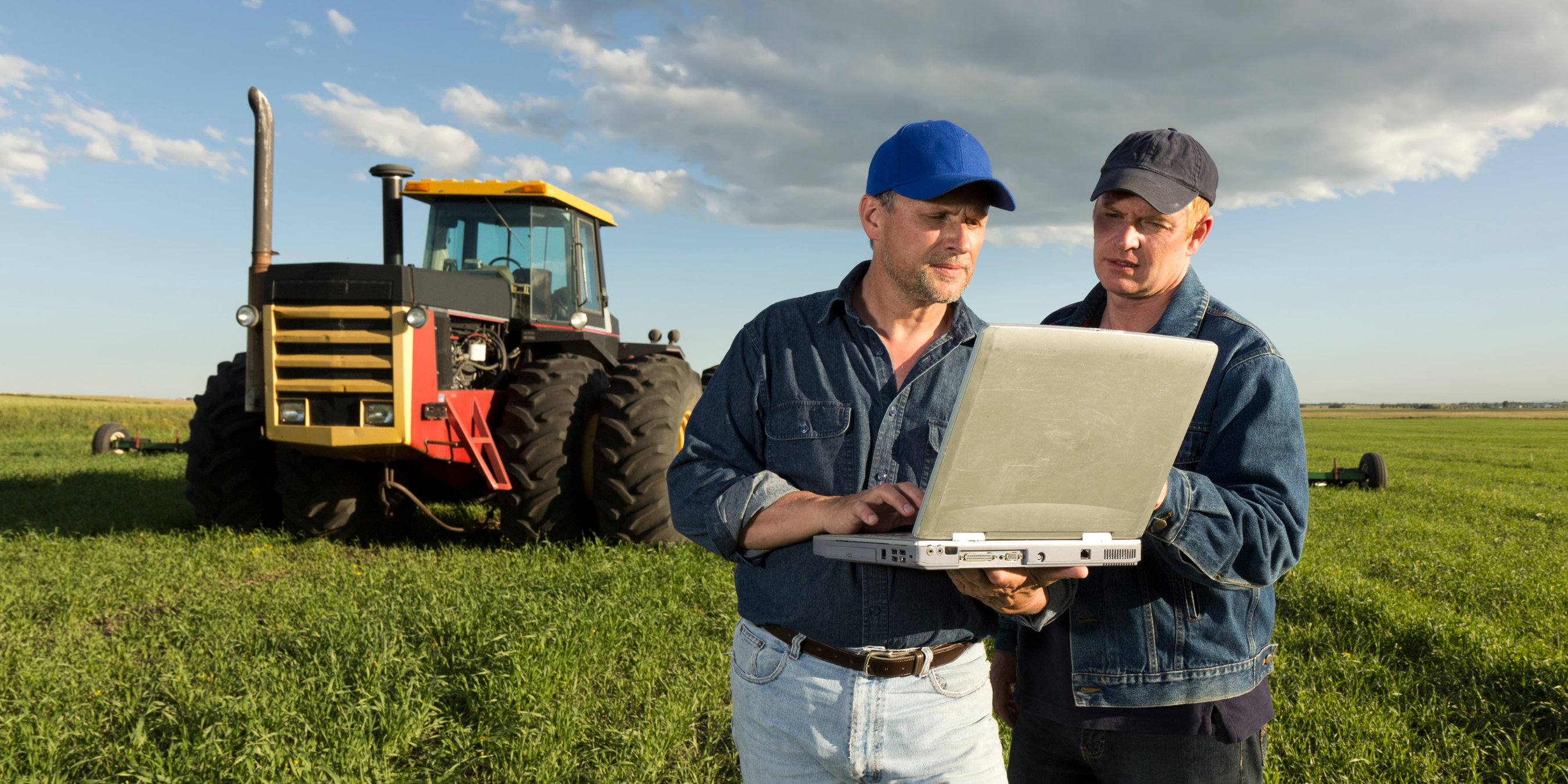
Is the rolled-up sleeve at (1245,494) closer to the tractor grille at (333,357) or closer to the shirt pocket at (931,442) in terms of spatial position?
the shirt pocket at (931,442)

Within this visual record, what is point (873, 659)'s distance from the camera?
5.35 ft

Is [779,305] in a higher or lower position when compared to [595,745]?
higher

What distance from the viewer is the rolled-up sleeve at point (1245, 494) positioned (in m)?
1.49

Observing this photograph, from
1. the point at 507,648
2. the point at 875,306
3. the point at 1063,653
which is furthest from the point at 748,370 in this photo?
the point at 507,648

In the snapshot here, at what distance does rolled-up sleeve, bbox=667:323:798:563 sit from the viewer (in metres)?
1.69

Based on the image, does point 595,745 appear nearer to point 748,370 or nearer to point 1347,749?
point 748,370

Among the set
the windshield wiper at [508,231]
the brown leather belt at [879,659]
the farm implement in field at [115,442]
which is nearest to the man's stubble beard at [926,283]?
the brown leather belt at [879,659]

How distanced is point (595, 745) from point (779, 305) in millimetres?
2073

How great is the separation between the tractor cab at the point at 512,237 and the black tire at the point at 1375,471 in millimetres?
10474

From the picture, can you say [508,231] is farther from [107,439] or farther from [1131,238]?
[107,439]

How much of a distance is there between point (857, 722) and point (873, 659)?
0.38 feet

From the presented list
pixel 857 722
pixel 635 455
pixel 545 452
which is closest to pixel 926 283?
pixel 857 722

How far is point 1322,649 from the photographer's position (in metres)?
4.51

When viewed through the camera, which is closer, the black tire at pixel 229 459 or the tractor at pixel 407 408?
the tractor at pixel 407 408
